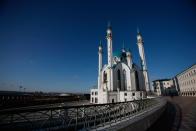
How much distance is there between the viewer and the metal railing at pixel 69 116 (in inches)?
148

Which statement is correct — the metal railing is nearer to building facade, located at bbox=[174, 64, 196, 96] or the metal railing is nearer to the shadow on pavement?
the shadow on pavement

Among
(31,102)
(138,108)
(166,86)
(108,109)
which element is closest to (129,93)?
(31,102)

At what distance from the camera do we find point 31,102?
31.2 metres

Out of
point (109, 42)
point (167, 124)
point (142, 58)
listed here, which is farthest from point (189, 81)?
point (167, 124)

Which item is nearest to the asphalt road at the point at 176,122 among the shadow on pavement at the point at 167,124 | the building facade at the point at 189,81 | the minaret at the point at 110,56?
the shadow on pavement at the point at 167,124

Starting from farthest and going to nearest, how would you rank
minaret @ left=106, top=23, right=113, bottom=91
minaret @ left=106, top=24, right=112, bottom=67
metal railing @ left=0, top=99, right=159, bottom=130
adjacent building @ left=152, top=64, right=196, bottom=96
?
adjacent building @ left=152, top=64, right=196, bottom=96 → minaret @ left=106, top=24, right=112, bottom=67 → minaret @ left=106, top=23, right=113, bottom=91 → metal railing @ left=0, top=99, right=159, bottom=130

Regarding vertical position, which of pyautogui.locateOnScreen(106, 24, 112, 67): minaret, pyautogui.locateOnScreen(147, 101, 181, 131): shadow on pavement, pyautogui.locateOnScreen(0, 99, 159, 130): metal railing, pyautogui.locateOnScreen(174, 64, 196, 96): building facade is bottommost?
pyautogui.locateOnScreen(147, 101, 181, 131): shadow on pavement

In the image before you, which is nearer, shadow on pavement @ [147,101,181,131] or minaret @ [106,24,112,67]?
shadow on pavement @ [147,101,181,131]

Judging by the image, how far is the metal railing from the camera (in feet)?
12.4

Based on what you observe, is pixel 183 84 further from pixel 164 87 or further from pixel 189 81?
pixel 164 87

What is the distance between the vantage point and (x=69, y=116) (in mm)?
5160

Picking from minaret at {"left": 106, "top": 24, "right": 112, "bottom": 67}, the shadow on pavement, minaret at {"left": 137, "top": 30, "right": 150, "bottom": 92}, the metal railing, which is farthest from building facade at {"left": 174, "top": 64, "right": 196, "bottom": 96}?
the metal railing

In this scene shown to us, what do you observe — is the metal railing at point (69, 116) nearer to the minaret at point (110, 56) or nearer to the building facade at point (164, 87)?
the minaret at point (110, 56)

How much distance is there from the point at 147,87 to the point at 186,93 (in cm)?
2527
